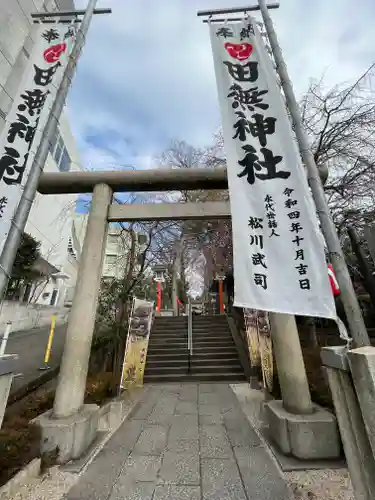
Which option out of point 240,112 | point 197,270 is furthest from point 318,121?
point 197,270

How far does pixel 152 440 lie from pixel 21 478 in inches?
73.4

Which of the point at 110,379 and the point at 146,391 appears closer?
the point at 110,379

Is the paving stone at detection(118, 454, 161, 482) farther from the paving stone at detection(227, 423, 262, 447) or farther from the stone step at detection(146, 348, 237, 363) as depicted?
the stone step at detection(146, 348, 237, 363)

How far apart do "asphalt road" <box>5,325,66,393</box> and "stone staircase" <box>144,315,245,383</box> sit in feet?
11.0

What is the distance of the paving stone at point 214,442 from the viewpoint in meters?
3.44

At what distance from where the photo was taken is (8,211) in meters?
3.06

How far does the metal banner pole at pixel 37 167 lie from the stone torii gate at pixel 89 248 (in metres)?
1.41

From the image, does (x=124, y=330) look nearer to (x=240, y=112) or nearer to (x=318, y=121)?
(x=240, y=112)

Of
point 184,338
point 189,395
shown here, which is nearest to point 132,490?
point 189,395

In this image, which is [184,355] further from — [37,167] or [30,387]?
[37,167]

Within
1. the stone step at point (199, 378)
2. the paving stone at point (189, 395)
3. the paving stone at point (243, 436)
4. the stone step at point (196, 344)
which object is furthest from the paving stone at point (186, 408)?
the stone step at point (196, 344)

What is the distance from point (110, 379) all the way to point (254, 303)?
17.1ft

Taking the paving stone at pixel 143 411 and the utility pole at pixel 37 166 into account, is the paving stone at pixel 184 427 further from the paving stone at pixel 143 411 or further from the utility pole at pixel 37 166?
the utility pole at pixel 37 166

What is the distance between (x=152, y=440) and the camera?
391cm
